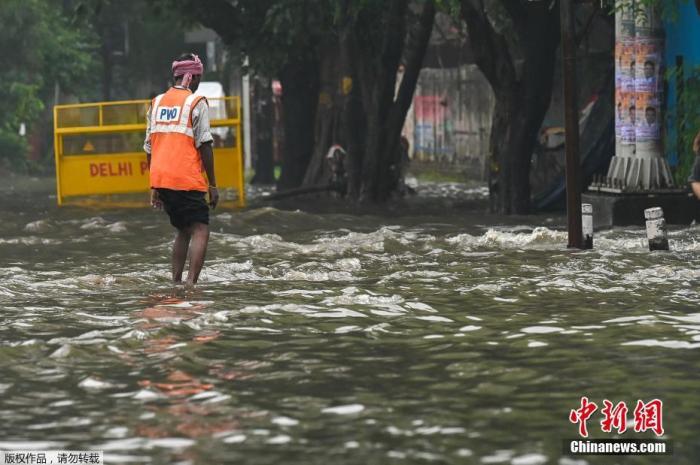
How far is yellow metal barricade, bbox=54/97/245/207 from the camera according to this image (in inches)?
896

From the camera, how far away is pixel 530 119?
72.0 feet

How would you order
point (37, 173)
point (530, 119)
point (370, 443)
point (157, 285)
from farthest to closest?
point (37, 173)
point (530, 119)
point (157, 285)
point (370, 443)

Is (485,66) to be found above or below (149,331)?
above

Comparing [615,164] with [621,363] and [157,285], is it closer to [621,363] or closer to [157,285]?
[157,285]

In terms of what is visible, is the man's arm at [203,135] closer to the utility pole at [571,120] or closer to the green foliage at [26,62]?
the utility pole at [571,120]

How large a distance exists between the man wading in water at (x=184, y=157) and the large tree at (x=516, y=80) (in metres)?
9.11

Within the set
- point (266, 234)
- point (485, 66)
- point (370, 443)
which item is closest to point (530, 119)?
point (485, 66)

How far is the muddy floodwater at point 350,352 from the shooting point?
706 centimetres

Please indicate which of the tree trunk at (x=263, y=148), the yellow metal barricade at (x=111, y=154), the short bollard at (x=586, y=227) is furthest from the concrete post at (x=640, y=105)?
the tree trunk at (x=263, y=148)

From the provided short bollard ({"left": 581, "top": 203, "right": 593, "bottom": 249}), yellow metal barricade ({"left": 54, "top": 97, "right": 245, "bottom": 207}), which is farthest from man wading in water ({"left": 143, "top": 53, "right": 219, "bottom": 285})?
yellow metal barricade ({"left": 54, "top": 97, "right": 245, "bottom": 207})

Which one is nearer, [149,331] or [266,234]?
[149,331]

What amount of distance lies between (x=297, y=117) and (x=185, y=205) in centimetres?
1619

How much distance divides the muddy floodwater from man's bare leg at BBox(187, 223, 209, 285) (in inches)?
7.7

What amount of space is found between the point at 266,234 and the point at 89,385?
32.7 feet
